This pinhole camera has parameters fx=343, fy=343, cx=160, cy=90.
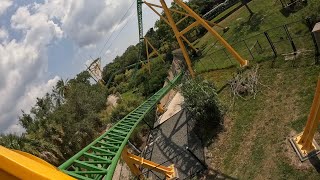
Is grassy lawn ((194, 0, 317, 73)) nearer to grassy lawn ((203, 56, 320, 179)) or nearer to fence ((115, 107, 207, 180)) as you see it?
grassy lawn ((203, 56, 320, 179))

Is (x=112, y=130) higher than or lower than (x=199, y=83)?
higher

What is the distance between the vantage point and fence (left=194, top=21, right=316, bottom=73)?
58.0 ft

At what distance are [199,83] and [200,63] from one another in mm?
9164

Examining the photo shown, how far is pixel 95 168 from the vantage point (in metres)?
8.36

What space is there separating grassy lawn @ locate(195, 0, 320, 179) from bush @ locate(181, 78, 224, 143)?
1.96 ft

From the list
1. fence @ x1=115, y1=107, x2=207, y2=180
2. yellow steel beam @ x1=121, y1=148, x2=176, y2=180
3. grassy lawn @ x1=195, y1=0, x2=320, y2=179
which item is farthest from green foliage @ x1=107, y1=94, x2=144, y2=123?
yellow steel beam @ x1=121, y1=148, x2=176, y2=180

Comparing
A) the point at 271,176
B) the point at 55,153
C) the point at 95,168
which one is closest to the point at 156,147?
the point at 55,153

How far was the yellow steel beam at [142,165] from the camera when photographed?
1506 cm

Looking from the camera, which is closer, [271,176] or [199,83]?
[271,176]

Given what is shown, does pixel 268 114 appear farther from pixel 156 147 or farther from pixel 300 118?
pixel 156 147

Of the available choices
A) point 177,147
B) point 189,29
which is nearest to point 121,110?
point 189,29

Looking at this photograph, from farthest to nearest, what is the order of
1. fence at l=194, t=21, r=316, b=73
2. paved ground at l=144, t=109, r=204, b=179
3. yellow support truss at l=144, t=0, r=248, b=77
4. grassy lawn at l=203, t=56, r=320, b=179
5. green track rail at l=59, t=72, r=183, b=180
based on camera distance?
yellow support truss at l=144, t=0, r=248, b=77 → fence at l=194, t=21, r=316, b=73 → paved ground at l=144, t=109, r=204, b=179 → grassy lawn at l=203, t=56, r=320, b=179 → green track rail at l=59, t=72, r=183, b=180

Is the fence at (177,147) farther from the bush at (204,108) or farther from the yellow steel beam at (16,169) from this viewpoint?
the yellow steel beam at (16,169)

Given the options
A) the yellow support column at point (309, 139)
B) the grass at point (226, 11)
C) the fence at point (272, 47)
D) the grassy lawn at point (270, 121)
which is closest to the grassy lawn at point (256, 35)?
the fence at point (272, 47)
